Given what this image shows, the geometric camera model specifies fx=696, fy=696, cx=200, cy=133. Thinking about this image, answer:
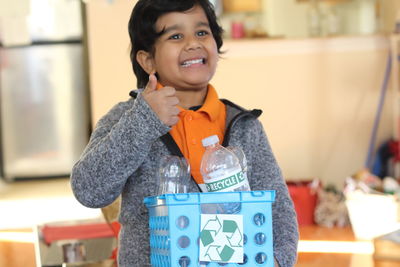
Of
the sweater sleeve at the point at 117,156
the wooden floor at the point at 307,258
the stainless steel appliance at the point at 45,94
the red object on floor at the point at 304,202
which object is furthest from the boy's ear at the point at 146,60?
the stainless steel appliance at the point at 45,94

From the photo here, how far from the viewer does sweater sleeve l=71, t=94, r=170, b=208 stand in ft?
4.29

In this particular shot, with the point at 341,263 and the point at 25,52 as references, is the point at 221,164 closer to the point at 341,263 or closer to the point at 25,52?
the point at 341,263

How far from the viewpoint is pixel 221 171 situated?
50.8 inches

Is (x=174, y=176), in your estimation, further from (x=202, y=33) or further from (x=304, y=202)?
(x=304, y=202)

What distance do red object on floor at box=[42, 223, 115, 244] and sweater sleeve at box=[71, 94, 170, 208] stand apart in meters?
1.63

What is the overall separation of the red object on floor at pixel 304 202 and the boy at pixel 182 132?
2.55 metres

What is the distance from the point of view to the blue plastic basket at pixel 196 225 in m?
1.16

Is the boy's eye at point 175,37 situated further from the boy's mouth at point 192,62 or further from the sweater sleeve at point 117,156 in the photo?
the sweater sleeve at point 117,156

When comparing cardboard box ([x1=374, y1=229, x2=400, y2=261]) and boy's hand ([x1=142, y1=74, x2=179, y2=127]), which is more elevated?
boy's hand ([x1=142, y1=74, x2=179, y2=127])

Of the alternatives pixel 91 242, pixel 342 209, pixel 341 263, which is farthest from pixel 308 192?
pixel 91 242

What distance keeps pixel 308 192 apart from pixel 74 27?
2.94 m

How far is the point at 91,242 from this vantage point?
301 cm

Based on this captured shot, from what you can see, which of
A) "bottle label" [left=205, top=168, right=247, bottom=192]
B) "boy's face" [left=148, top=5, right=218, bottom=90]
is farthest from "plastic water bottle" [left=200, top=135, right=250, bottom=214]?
"boy's face" [left=148, top=5, right=218, bottom=90]

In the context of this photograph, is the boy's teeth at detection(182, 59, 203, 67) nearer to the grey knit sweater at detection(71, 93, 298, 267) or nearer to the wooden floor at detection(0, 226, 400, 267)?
the grey knit sweater at detection(71, 93, 298, 267)
